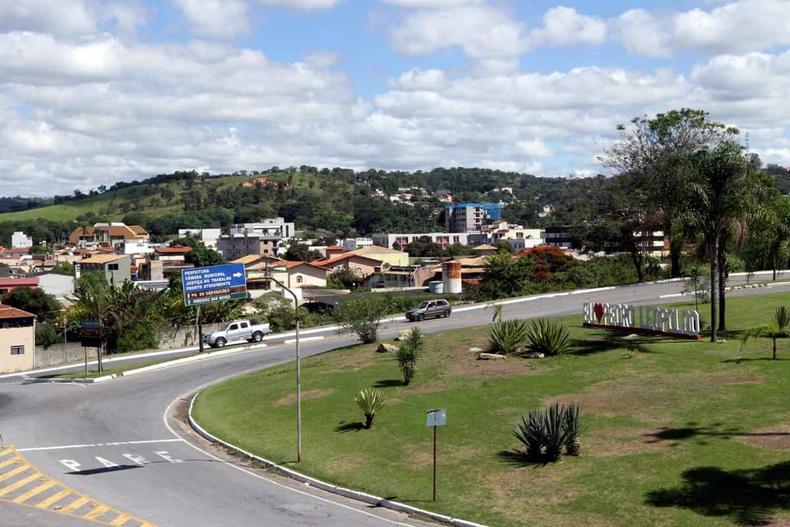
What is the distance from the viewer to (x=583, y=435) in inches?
911

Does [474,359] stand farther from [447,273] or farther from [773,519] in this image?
[447,273]

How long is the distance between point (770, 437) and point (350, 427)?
13.4 m

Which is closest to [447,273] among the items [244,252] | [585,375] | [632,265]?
[632,265]

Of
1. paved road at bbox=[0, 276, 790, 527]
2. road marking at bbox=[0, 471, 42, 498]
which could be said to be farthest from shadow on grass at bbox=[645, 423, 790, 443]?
road marking at bbox=[0, 471, 42, 498]

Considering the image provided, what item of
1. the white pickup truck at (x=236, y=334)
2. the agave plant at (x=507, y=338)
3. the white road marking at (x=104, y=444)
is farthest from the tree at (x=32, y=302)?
the agave plant at (x=507, y=338)

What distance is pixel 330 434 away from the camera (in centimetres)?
2789

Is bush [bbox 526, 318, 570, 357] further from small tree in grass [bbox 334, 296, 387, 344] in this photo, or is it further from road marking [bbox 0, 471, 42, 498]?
road marking [bbox 0, 471, 42, 498]

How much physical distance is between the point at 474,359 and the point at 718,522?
2034 centimetres

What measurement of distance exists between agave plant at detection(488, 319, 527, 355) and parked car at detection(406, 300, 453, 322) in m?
22.2

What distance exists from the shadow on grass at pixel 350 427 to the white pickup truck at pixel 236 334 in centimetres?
3350

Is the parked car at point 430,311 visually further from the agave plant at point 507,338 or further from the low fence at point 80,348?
the agave plant at point 507,338

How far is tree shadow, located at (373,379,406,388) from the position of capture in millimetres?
33831

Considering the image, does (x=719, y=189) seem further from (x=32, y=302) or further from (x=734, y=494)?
(x=32, y=302)

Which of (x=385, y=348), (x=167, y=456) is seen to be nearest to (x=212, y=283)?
(x=385, y=348)
